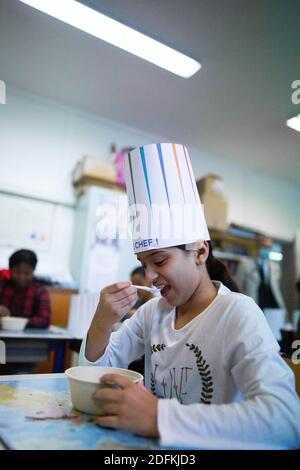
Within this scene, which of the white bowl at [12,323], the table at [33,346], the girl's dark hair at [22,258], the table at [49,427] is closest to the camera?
the table at [49,427]

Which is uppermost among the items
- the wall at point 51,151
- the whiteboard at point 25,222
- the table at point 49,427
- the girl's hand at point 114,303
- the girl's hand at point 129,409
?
the wall at point 51,151

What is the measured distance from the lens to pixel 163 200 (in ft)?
3.19

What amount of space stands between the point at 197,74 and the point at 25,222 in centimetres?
211

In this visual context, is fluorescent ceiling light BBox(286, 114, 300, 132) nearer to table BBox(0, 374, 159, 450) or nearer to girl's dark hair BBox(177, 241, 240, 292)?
girl's dark hair BBox(177, 241, 240, 292)

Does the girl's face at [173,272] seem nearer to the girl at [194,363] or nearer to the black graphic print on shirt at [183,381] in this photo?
the girl at [194,363]

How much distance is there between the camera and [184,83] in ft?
9.82

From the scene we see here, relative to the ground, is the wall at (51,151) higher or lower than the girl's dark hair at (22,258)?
higher

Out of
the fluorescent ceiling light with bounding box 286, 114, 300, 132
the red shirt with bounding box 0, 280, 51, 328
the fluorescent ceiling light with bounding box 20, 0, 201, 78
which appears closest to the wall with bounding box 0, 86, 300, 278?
the red shirt with bounding box 0, 280, 51, 328

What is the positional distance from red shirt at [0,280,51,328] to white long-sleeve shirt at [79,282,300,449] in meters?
1.66

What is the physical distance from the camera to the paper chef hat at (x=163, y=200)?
0.92m

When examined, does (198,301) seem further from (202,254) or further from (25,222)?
(25,222)

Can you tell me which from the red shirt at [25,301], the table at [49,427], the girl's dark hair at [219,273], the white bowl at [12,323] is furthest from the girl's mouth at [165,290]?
the red shirt at [25,301]

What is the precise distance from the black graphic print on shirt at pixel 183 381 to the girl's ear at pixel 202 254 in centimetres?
23
